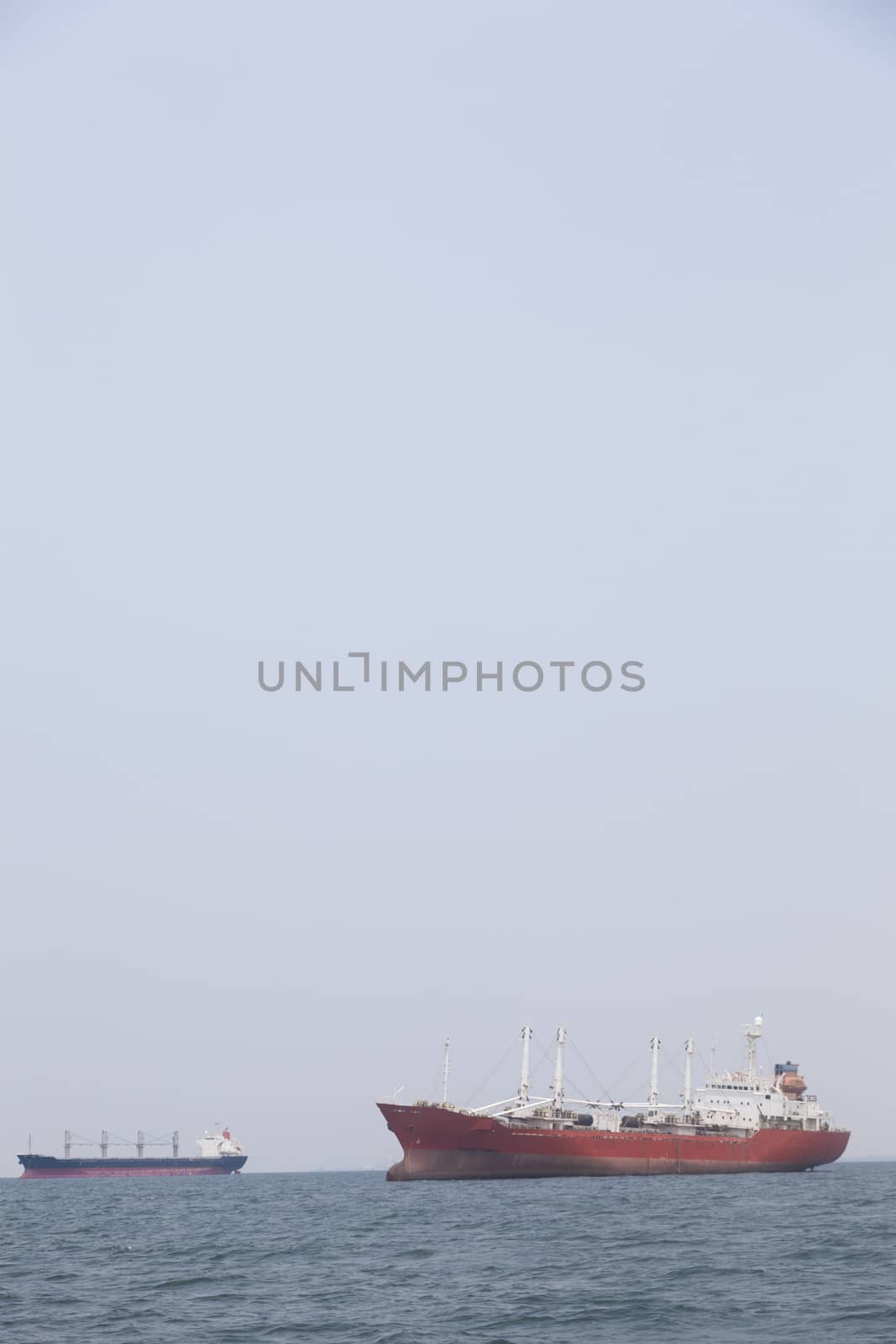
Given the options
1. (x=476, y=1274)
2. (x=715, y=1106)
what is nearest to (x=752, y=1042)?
(x=715, y=1106)

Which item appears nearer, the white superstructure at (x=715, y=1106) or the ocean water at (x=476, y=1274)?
the ocean water at (x=476, y=1274)

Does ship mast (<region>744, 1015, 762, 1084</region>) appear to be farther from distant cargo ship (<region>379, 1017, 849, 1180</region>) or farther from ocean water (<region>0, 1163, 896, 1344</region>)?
ocean water (<region>0, 1163, 896, 1344</region>)

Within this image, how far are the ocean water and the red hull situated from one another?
1653cm

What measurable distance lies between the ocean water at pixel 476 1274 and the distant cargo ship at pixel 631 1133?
17.1m

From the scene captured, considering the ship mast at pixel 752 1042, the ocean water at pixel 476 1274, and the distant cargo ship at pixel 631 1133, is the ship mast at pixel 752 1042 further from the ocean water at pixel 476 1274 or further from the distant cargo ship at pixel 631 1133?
the ocean water at pixel 476 1274

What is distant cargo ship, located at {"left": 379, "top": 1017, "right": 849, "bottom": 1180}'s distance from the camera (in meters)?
107

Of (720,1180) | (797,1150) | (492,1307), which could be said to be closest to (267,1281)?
(492,1307)

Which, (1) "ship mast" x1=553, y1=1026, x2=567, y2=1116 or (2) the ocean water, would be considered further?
(1) "ship mast" x1=553, y1=1026, x2=567, y2=1116

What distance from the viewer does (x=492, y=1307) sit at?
3994 centimetres

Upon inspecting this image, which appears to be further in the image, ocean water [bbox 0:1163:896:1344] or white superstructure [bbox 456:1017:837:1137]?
white superstructure [bbox 456:1017:837:1137]

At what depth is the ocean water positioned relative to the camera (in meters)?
36.3

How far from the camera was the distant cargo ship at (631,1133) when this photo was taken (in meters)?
107

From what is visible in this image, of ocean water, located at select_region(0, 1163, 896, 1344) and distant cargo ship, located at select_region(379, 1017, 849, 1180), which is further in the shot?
distant cargo ship, located at select_region(379, 1017, 849, 1180)

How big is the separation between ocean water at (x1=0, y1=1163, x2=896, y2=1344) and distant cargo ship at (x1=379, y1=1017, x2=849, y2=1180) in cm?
1710
